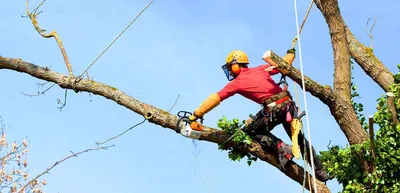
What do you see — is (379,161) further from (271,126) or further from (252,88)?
(252,88)

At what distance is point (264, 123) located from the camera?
8078 mm

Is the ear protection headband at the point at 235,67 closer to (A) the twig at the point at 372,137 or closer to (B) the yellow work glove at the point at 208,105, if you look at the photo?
(B) the yellow work glove at the point at 208,105

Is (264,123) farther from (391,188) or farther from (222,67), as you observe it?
(391,188)

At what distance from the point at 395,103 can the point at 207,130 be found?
1.82m

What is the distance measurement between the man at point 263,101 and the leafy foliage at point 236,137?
0.09 metres

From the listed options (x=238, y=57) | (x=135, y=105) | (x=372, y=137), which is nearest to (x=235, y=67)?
(x=238, y=57)

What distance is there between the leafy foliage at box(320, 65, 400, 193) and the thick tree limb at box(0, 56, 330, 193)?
27 centimetres

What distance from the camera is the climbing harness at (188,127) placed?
8.16m

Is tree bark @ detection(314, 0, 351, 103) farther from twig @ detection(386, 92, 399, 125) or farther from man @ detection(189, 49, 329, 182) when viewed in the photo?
man @ detection(189, 49, 329, 182)

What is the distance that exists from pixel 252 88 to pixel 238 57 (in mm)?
408

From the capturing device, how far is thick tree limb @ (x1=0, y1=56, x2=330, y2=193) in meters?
8.23

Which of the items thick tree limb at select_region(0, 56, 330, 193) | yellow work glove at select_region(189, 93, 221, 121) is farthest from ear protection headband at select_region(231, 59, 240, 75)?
thick tree limb at select_region(0, 56, 330, 193)

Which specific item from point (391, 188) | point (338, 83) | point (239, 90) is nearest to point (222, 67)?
point (239, 90)

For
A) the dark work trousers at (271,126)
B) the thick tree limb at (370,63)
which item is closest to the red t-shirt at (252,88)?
the dark work trousers at (271,126)
